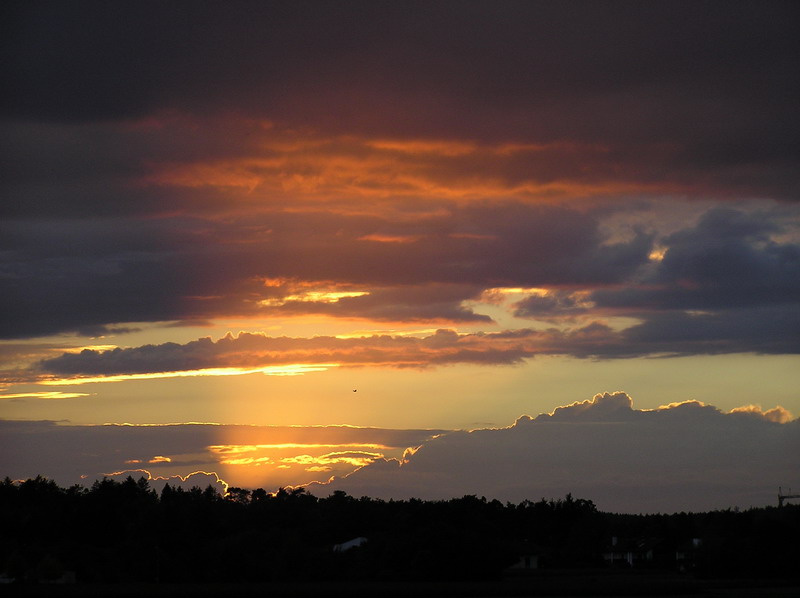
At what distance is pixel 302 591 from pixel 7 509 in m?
65.9

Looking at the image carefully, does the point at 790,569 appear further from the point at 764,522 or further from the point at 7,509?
the point at 7,509

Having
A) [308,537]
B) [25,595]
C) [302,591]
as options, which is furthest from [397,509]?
[25,595]

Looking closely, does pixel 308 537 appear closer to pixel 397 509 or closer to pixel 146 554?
pixel 397 509

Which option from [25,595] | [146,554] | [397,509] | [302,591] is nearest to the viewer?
[25,595]

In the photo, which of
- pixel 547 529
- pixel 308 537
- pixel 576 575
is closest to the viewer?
pixel 576 575

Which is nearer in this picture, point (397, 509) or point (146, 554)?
point (146, 554)

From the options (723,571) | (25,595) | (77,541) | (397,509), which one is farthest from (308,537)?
(25,595)

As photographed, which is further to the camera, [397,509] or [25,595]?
[397,509]

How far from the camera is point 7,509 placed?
464 feet

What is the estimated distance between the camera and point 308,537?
16175 centimetres

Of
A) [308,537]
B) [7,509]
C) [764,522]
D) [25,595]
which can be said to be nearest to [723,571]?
[764,522]

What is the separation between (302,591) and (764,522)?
6011 centimetres

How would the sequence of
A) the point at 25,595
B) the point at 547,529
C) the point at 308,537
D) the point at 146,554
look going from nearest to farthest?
the point at 25,595
the point at 146,554
the point at 308,537
the point at 547,529

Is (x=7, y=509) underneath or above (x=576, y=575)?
above
